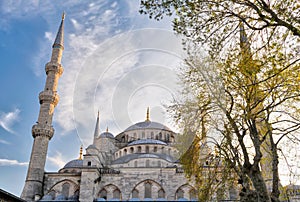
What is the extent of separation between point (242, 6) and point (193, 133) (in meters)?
5.60

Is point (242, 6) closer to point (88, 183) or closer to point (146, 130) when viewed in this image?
point (88, 183)

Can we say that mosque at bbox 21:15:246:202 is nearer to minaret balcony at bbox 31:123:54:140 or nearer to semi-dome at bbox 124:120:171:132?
minaret balcony at bbox 31:123:54:140

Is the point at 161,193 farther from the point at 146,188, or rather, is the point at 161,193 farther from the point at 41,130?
the point at 41,130

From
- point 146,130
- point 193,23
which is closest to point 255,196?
point 193,23

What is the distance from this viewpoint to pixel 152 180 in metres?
25.1

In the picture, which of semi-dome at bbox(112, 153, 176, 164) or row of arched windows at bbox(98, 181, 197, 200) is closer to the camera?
row of arched windows at bbox(98, 181, 197, 200)

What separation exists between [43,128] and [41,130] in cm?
26

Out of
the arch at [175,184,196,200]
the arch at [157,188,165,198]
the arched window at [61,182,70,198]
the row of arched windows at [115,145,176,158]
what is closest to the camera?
the arch at [175,184,196,200]

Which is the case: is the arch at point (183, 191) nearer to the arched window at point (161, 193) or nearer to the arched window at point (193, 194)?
the arched window at point (193, 194)

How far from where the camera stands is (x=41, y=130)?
26094mm

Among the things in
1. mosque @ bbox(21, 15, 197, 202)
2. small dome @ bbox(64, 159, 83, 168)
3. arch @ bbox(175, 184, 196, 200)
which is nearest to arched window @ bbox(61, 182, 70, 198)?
mosque @ bbox(21, 15, 197, 202)

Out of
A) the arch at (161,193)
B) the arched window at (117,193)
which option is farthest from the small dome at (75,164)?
the arch at (161,193)

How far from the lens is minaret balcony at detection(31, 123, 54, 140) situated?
26.1 meters

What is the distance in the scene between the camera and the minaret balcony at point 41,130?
26094 millimetres
